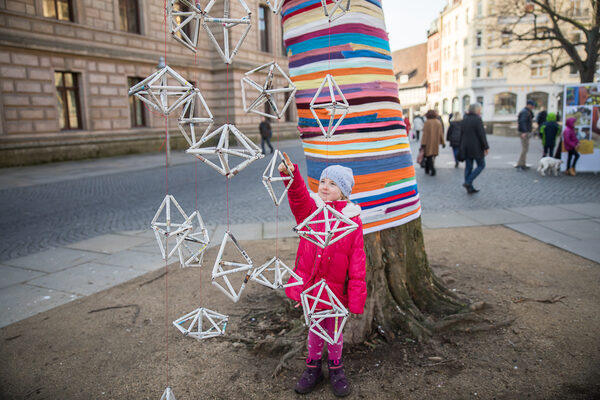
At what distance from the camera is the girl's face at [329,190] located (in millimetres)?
2562

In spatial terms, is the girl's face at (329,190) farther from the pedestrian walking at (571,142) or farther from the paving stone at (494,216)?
the pedestrian walking at (571,142)

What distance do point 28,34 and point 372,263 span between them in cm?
1800


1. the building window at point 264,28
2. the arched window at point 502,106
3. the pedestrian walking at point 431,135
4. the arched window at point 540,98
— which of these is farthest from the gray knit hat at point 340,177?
the arched window at point 540,98

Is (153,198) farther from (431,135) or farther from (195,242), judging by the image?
(195,242)

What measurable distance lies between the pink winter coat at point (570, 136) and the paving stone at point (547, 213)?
15.9 ft

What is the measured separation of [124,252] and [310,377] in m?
4.18

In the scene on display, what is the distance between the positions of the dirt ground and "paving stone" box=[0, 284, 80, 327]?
0.15 meters

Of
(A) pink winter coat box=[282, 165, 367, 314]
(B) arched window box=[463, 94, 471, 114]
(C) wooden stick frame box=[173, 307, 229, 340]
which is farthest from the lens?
(B) arched window box=[463, 94, 471, 114]

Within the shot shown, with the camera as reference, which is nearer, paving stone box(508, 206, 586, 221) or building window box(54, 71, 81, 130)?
paving stone box(508, 206, 586, 221)

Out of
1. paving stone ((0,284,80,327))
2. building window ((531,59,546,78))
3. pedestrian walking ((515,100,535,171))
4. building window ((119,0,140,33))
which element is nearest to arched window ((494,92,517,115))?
building window ((531,59,546,78))

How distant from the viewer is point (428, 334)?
3.50 metres

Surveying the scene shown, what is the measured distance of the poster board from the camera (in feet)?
40.1

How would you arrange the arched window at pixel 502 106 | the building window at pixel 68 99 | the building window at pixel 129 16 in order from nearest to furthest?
the building window at pixel 68 99 < the building window at pixel 129 16 < the arched window at pixel 502 106

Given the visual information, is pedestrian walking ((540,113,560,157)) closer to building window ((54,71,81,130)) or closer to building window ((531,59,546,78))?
building window ((54,71,81,130))
